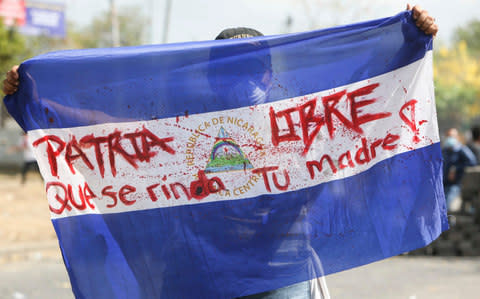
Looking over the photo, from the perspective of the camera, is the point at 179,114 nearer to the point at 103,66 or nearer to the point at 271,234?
the point at 103,66

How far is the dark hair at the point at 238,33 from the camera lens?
3.04 metres

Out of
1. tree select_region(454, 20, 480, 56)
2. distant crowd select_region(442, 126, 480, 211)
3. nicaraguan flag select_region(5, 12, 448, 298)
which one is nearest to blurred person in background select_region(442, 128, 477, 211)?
distant crowd select_region(442, 126, 480, 211)

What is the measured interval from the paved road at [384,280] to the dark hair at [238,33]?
137 inches

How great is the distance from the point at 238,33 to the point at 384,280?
14.1 feet

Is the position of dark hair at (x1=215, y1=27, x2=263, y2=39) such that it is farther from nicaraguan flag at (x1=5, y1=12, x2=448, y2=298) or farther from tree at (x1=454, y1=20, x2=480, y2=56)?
tree at (x1=454, y1=20, x2=480, y2=56)

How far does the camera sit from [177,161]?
9.28 feet

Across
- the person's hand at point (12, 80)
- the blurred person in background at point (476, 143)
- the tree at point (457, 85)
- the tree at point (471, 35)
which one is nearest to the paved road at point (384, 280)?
the blurred person in background at point (476, 143)

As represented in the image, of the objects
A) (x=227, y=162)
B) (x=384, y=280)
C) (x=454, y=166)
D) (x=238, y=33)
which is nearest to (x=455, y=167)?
(x=454, y=166)

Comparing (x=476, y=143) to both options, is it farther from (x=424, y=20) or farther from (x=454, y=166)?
(x=424, y=20)

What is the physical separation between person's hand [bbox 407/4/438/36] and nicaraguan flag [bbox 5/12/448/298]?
0.20ft

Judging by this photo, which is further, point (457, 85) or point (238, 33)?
point (457, 85)

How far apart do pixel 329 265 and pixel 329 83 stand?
2.95ft

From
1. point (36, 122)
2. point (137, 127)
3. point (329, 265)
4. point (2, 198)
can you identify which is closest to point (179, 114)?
point (137, 127)

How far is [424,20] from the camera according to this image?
2.92 metres
